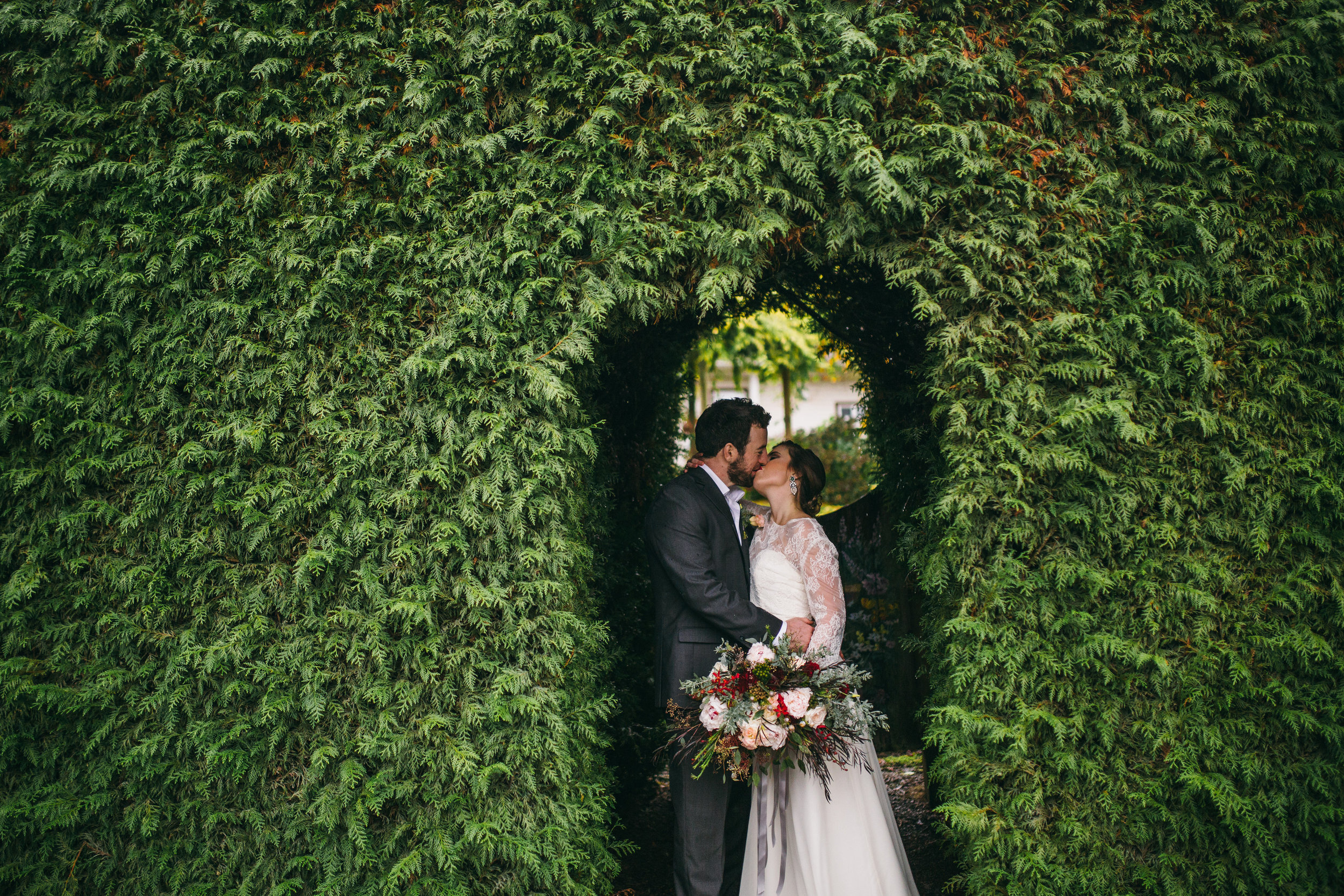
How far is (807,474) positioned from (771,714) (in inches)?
62.2

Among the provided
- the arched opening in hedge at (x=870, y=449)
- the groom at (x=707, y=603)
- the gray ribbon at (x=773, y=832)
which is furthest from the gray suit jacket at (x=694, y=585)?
the gray ribbon at (x=773, y=832)

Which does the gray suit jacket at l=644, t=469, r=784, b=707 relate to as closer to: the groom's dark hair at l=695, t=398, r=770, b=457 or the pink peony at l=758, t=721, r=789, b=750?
the groom's dark hair at l=695, t=398, r=770, b=457

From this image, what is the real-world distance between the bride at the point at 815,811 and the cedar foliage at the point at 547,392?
0.54 m

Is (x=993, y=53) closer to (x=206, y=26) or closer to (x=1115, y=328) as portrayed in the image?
(x=1115, y=328)

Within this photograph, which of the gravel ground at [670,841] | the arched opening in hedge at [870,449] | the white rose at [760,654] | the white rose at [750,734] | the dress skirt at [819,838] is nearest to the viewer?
the white rose at [750,734]

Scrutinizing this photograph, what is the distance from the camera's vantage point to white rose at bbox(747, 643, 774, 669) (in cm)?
336

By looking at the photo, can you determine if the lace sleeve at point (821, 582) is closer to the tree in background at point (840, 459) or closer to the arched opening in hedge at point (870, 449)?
the arched opening in hedge at point (870, 449)

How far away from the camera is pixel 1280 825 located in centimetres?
321

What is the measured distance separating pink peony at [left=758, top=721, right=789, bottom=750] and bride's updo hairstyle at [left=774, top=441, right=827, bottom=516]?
1.49 m

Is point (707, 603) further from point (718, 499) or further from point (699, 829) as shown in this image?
point (699, 829)

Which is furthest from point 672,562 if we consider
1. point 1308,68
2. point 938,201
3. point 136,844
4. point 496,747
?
point 1308,68

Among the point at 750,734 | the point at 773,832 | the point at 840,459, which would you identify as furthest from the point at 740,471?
the point at 840,459

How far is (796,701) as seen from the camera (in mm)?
3238

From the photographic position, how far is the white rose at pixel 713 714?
3301 mm
